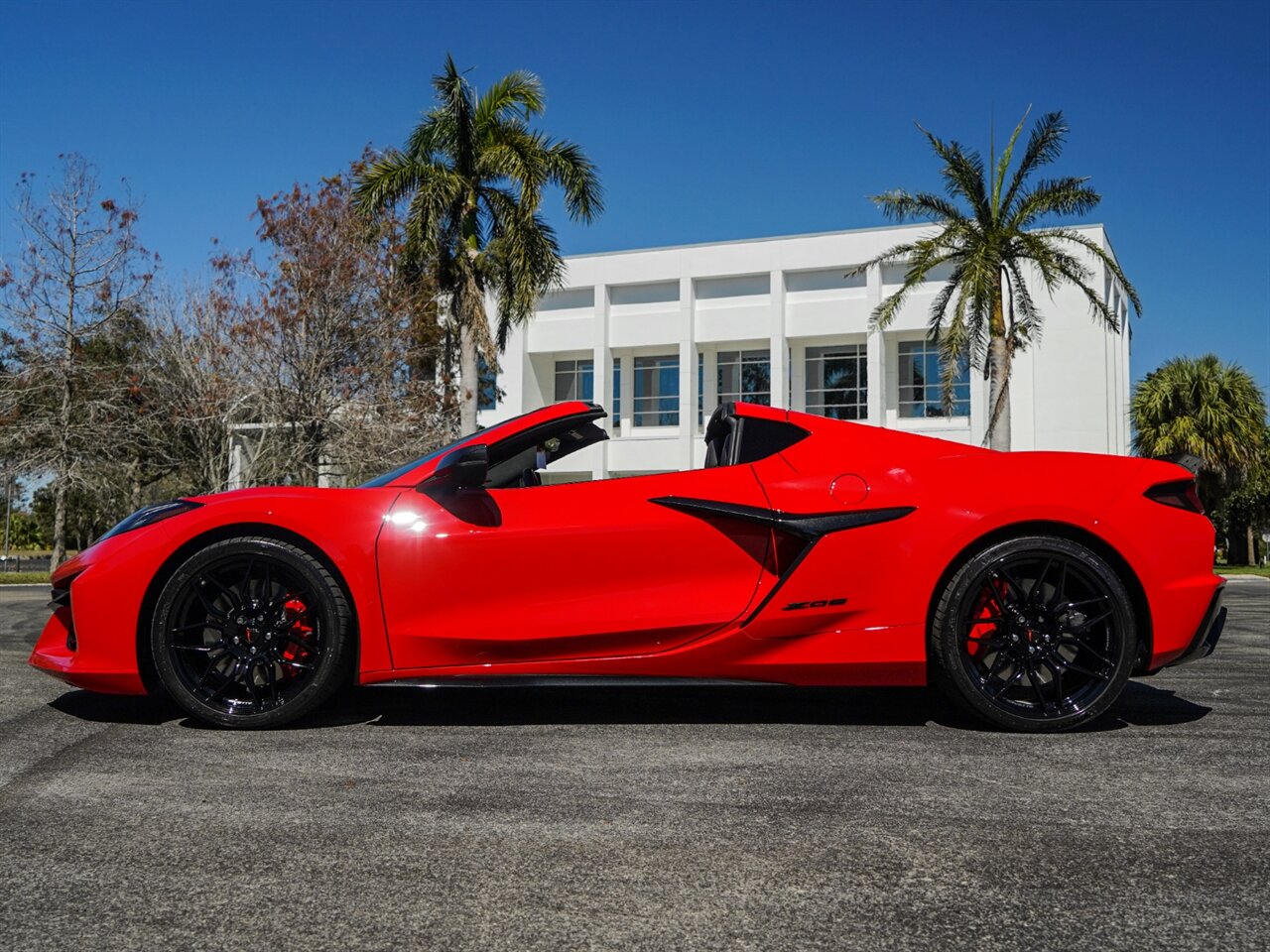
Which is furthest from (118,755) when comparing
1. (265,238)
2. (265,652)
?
(265,238)

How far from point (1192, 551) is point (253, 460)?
851 inches

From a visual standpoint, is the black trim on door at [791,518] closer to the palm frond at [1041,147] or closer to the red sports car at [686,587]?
the red sports car at [686,587]

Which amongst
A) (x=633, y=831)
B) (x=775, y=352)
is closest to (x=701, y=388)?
(x=775, y=352)

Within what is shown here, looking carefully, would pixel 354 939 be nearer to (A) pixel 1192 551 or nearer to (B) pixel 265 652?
(B) pixel 265 652

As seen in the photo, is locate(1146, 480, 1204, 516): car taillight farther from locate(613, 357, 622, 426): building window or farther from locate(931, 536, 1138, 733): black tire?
locate(613, 357, 622, 426): building window

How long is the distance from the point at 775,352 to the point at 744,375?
1978 millimetres

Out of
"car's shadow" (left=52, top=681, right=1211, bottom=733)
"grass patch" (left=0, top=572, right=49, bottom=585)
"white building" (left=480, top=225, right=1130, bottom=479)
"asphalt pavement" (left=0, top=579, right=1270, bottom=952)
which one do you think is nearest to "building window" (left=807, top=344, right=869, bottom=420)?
"white building" (left=480, top=225, right=1130, bottom=479)

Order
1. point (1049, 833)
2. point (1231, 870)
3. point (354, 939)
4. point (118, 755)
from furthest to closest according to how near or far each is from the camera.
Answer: point (118, 755)
point (1049, 833)
point (1231, 870)
point (354, 939)

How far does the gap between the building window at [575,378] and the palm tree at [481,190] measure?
656 inches

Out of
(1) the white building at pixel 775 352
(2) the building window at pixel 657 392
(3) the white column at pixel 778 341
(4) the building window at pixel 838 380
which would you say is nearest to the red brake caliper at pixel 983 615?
(1) the white building at pixel 775 352

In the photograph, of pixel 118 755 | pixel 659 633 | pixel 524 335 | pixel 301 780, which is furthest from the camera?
pixel 524 335

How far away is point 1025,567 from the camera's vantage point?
159 inches

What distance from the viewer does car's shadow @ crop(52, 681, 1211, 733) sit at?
167 inches

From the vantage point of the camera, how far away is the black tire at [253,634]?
4000mm
